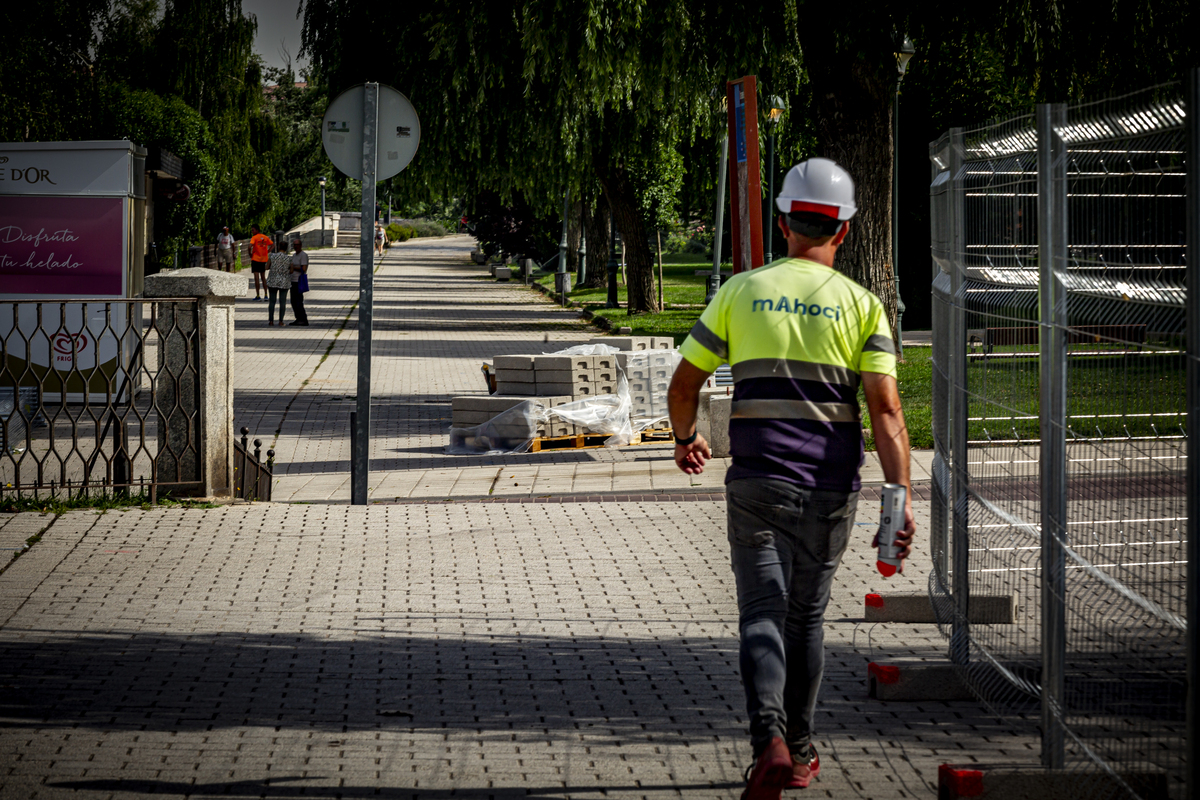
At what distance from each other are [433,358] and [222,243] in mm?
18087

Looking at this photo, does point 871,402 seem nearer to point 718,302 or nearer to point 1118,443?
point 718,302

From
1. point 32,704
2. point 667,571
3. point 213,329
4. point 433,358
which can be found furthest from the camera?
point 433,358

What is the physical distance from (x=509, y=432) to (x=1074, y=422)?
8.37m

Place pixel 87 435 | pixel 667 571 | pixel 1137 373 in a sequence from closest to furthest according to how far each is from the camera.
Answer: pixel 1137 373, pixel 667 571, pixel 87 435

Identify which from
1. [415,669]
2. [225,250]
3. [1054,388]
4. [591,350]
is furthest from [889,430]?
[225,250]

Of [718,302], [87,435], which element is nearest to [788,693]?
[718,302]

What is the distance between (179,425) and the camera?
343 inches

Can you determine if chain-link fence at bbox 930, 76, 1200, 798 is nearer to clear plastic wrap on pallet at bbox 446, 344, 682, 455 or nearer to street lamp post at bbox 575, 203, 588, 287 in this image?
clear plastic wrap on pallet at bbox 446, 344, 682, 455

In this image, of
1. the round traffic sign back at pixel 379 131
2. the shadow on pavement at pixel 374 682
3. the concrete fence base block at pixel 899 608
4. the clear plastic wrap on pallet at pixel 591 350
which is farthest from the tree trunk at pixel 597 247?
the shadow on pavement at pixel 374 682

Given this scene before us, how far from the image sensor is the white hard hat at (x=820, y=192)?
390cm

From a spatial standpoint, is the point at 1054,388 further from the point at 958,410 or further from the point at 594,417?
the point at 594,417

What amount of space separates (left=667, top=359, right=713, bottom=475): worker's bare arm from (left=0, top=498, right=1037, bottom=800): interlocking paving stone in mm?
1003

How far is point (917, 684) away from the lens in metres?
4.82

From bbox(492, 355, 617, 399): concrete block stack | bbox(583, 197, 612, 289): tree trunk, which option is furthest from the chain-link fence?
bbox(583, 197, 612, 289): tree trunk
